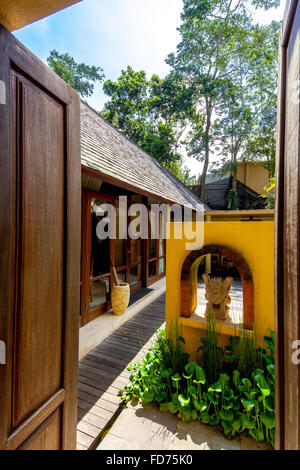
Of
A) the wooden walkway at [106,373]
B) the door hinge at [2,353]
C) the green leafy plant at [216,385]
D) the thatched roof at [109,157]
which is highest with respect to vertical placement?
the thatched roof at [109,157]

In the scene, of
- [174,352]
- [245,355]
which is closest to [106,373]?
[174,352]

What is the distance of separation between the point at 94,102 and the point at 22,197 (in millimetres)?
22316

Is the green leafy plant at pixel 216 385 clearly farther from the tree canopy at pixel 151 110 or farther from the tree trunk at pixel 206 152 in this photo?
the tree canopy at pixel 151 110

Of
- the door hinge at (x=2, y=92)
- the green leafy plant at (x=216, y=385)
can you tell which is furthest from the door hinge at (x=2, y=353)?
the green leafy plant at (x=216, y=385)

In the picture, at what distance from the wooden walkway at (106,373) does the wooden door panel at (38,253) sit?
1477 millimetres

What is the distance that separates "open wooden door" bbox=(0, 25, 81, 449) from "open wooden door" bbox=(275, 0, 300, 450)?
3.30 ft

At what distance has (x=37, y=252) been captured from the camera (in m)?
1.07

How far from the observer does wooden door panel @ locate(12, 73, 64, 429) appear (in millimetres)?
991

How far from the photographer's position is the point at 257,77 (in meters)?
14.9

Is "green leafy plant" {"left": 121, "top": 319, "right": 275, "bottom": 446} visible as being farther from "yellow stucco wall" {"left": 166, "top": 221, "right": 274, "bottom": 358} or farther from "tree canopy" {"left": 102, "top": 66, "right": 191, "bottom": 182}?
"tree canopy" {"left": 102, "top": 66, "right": 191, "bottom": 182}

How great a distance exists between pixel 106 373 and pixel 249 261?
241 centimetres

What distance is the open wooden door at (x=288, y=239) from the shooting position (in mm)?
671

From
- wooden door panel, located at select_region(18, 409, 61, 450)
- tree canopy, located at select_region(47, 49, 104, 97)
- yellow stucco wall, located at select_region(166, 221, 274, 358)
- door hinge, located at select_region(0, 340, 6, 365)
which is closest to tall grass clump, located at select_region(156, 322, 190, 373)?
yellow stucco wall, located at select_region(166, 221, 274, 358)

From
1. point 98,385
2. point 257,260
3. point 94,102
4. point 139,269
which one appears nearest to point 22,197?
point 257,260
